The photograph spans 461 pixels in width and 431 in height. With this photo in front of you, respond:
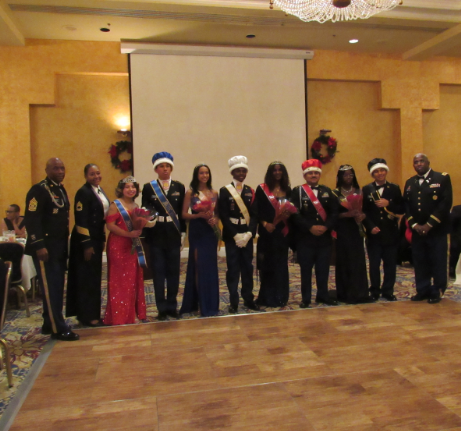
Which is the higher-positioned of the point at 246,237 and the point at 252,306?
the point at 246,237

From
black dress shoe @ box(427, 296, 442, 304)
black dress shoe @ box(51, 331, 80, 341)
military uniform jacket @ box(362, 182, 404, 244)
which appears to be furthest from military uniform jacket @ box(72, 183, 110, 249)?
black dress shoe @ box(427, 296, 442, 304)

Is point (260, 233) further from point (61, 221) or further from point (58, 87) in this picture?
point (58, 87)

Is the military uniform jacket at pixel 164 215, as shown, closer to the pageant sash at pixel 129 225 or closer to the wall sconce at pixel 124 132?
the pageant sash at pixel 129 225

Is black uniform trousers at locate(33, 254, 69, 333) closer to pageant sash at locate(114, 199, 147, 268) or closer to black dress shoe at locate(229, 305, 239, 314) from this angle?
pageant sash at locate(114, 199, 147, 268)

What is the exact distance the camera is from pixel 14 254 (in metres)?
4.10

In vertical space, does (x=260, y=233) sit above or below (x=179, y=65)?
below

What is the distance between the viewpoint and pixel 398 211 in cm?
428

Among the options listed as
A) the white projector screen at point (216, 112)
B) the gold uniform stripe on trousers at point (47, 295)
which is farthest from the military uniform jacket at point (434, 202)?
the white projector screen at point (216, 112)

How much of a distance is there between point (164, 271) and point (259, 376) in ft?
4.95

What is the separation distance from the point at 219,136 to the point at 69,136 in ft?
8.55

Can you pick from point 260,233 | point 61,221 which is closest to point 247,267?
point 260,233

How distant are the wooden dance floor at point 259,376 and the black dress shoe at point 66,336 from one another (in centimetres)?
8

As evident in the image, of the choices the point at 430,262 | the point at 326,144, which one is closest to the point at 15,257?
the point at 430,262

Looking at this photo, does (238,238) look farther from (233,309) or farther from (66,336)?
(66,336)
